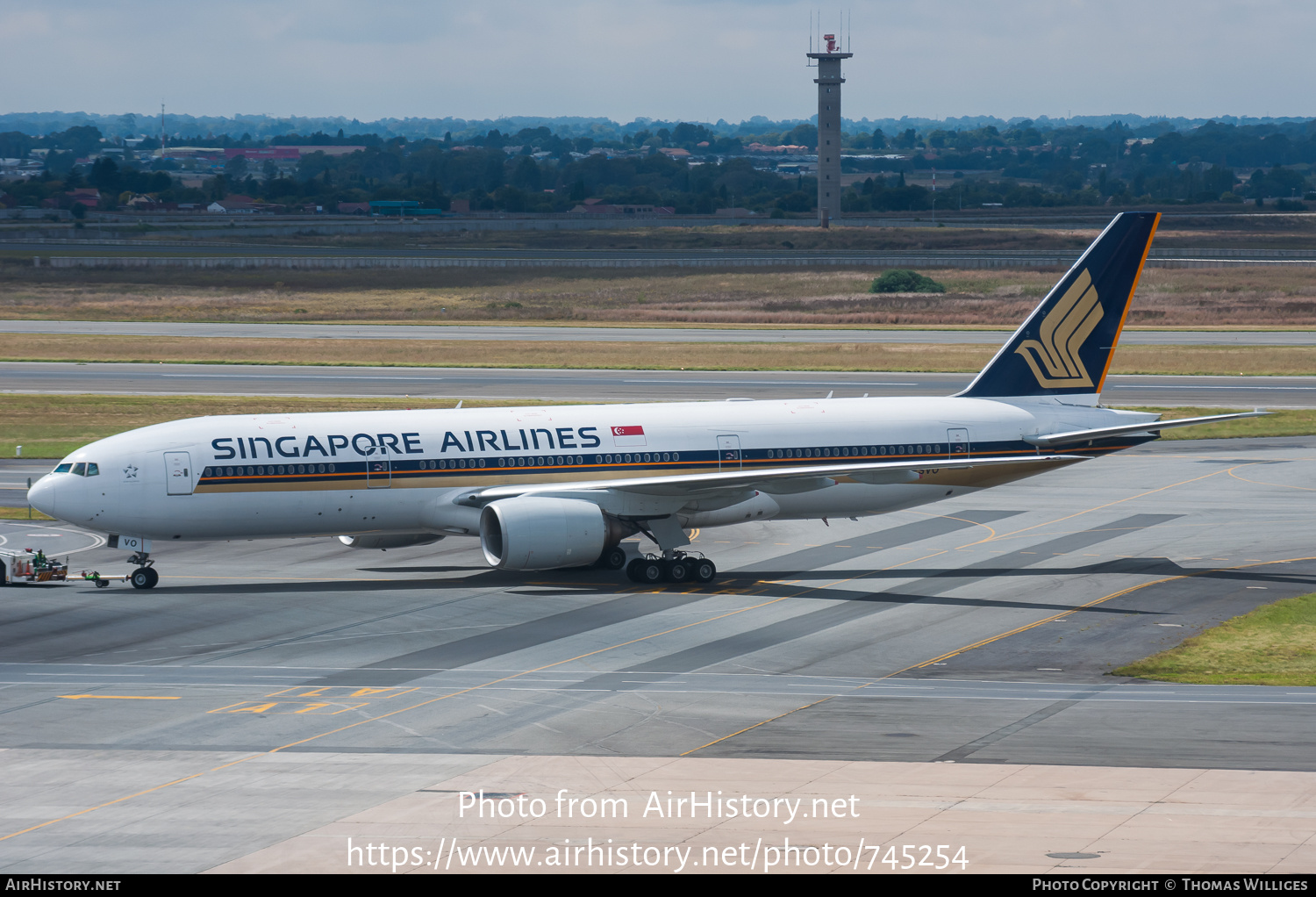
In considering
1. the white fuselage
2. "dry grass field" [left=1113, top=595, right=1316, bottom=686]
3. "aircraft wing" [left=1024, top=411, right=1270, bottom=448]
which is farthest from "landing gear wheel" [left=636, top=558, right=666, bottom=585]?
"dry grass field" [left=1113, top=595, right=1316, bottom=686]

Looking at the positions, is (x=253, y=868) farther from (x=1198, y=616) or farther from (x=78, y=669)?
(x=1198, y=616)

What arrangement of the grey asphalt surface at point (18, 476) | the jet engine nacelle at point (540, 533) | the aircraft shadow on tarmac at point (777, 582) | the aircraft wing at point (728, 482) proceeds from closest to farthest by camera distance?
the jet engine nacelle at point (540, 533) → the aircraft shadow on tarmac at point (777, 582) → the aircraft wing at point (728, 482) → the grey asphalt surface at point (18, 476)

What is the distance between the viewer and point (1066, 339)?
159ft

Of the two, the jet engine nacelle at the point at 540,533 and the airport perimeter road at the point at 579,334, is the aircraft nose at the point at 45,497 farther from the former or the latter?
the airport perimeter road at the point at 579,334

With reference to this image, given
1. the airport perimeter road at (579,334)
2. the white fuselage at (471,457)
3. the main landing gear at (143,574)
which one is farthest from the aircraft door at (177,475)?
the airport perimeter road at (579,334)

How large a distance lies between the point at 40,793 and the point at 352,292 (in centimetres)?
13385

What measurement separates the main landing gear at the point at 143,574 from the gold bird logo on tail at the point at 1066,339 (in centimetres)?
2834

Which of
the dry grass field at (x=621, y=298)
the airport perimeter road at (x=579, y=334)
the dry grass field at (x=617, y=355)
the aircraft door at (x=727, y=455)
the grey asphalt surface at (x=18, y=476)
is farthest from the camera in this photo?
the dry grass field at (x=621, y=298)

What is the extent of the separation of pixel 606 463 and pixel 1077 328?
16.9m

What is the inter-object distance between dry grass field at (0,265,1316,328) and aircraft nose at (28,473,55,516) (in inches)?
3375

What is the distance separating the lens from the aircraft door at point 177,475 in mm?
40781

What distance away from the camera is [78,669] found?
3341 cm

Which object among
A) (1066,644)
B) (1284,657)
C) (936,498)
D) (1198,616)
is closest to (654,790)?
(1066,644)
